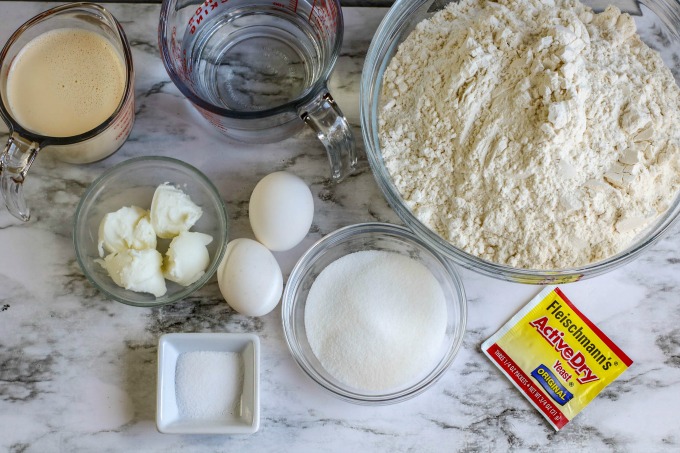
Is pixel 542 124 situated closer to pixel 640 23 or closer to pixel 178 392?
pixel 640 23

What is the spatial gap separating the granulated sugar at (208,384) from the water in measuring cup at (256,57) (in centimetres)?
47

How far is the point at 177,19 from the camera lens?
1185 millimetres

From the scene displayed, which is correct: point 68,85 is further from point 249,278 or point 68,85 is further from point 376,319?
point 376,319

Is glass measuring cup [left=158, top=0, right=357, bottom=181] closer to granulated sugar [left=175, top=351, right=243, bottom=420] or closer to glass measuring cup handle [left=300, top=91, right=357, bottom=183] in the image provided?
glass measuring cup handle [left=300, top=91, right=357, bottom=183]

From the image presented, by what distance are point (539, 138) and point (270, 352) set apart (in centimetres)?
62

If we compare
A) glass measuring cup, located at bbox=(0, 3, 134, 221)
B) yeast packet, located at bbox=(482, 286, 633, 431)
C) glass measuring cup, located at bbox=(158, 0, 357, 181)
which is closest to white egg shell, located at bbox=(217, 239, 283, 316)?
glass measuring cup, located at bbox=(158, 0, 357, 181)

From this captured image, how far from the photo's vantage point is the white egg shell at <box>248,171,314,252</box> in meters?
1.14

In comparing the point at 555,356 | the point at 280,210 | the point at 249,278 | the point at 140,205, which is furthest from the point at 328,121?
the point at 555,356

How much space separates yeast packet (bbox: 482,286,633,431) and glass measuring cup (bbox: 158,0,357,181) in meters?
0.44

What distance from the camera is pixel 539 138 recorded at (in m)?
0.97

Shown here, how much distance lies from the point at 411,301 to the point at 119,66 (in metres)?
0.69

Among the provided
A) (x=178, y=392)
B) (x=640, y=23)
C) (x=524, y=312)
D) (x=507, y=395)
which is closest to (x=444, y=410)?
(x=507, y=395)

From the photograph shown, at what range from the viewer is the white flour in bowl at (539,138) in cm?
99

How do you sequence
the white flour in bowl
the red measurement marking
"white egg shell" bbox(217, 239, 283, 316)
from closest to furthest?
1. the white flour in bowl
2. "white egg shell" bbox(217, 239, 283, 316)
3. the red measurement marking
